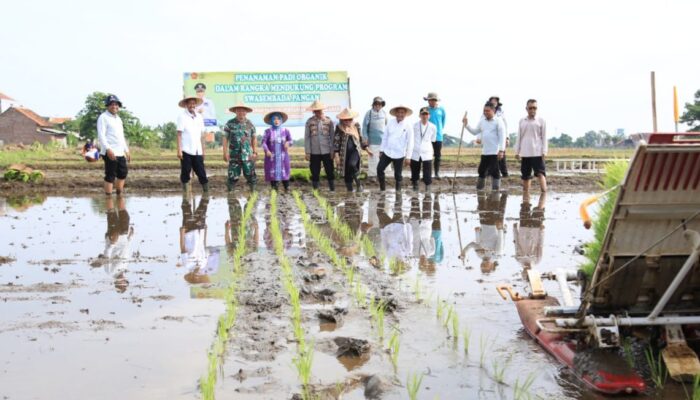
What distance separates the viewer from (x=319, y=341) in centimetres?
354

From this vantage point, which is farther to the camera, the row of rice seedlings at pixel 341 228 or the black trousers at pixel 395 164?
the black trousers at pixel 395 164

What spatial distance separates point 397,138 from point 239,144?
2.45 meters

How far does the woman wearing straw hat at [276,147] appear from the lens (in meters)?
11.4

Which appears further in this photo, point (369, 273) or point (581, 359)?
point (369, 273)

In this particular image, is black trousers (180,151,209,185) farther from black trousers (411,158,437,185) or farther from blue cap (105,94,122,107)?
black trousers (411,158,437,185)

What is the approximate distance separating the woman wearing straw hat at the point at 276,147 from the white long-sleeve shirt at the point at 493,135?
309cm

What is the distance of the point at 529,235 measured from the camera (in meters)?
7.10

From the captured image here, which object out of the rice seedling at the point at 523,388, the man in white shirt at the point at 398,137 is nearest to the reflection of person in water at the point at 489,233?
the man in white shirt at the point at 398,137

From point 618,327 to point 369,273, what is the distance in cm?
223

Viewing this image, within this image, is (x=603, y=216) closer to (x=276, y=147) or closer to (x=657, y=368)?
(x=657, y=368)

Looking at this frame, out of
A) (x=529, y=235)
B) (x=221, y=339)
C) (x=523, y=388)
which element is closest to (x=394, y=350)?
(x=523, y=388)

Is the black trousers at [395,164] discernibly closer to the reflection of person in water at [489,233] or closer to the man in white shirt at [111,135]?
the reflection of person in water at [489,233]

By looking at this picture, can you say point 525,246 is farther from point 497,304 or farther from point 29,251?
point 29,251

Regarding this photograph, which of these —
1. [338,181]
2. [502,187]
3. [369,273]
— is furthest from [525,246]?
[338,181]
